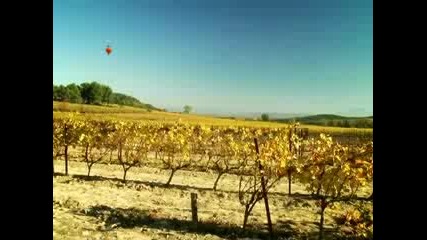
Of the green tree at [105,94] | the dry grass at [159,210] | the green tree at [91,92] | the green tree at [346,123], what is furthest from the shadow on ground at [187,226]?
the green tree at [105,94]

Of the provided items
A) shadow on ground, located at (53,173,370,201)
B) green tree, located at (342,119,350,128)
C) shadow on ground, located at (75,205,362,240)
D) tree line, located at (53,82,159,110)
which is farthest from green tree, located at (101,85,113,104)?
shadow on ground, located at (75,205,362,240)

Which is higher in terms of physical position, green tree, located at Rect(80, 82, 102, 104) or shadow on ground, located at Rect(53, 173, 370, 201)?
green tree, located at Rect(80, 82, 102, 104)

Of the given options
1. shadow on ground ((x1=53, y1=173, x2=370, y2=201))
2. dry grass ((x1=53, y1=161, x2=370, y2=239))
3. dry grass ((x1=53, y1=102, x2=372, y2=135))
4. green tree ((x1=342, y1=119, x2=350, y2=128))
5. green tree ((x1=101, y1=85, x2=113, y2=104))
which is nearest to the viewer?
dry grass ((x1=53, y1=161, x2=370, y2=239))

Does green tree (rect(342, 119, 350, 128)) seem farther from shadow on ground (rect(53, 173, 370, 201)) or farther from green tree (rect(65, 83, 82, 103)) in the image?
green tree (rect(65, 83, 82, 103))

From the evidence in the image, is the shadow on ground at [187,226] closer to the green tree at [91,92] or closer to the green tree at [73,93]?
the green tree at [73,93]

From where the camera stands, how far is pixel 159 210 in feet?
27.4

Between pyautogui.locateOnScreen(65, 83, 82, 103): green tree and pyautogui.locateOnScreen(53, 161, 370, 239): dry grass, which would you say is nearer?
pyautogui.locateOnScreen(53, 161, 370, 239): dry grass

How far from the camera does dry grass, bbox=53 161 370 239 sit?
690cm

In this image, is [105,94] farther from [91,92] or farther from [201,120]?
[201,120]

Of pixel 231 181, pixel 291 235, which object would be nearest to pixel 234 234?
pixel 291 235
